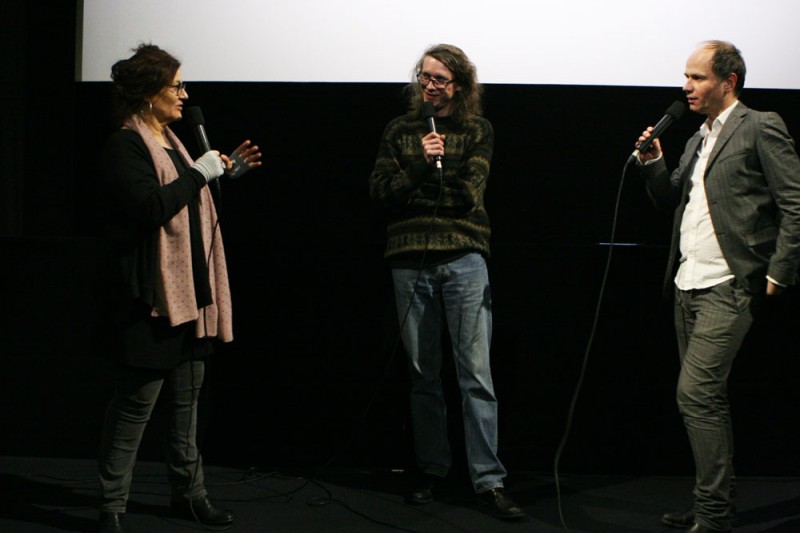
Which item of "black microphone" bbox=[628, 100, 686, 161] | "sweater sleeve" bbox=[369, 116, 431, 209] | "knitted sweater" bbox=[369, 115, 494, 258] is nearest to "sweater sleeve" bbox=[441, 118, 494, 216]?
"knitted sweater" bbox=[369, 115, 494, 258]

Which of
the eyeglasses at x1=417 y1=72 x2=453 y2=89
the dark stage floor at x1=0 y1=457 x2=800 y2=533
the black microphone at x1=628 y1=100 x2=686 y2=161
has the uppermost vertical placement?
the eyeglasses at x1=417 y1=72 x2=453 y2=89

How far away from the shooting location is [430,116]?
2.63 meters

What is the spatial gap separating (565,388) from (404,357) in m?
0.66

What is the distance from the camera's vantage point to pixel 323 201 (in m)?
3.38

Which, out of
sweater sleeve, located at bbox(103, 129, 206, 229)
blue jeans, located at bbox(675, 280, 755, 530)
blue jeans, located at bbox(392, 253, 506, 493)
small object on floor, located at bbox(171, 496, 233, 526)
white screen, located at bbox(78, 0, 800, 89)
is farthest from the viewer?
white screen, located at bbox(78, 0, 800, 89)

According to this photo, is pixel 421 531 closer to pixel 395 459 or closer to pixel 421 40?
pixel 395 459

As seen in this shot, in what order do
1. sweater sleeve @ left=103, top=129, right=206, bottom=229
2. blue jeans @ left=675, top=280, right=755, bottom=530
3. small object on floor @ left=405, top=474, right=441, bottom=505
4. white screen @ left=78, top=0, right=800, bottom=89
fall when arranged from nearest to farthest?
sweater sleeve @ left=103, top=129, right=206, bottom=229, blue jeans @ left=675, top=280, right=755, bottom=530, small object on floor @ left=405, top=474, right=441, bottom=505, white screen @ left=78, top=0, right=800, bottom=89

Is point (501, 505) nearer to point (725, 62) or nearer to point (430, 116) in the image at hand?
point (430, 116)

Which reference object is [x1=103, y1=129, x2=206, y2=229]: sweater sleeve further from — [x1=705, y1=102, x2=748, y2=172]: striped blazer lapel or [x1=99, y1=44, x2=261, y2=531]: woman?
[x1=705, y1=102, x2=748, y2=172]: striped blazer lapel

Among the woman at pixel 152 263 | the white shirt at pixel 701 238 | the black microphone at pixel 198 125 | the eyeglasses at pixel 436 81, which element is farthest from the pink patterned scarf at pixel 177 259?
the white shirt at pixel 701 238

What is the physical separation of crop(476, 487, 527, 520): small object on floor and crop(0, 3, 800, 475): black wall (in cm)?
55

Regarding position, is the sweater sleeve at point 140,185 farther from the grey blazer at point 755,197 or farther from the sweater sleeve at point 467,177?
the grey blazer at point 755,197

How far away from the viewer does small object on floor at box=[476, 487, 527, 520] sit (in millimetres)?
2688

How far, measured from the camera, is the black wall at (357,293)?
10.7 ft
